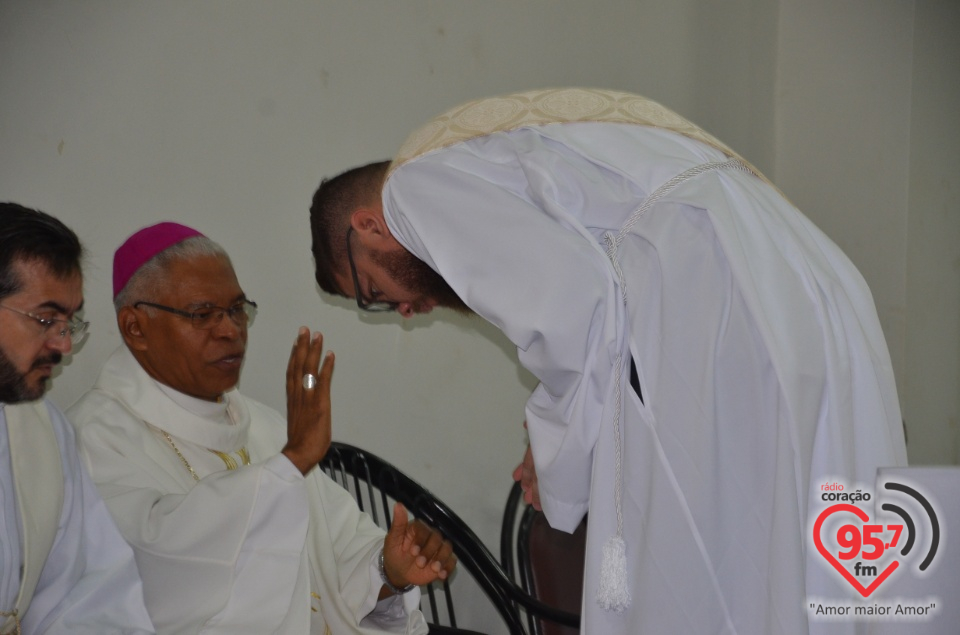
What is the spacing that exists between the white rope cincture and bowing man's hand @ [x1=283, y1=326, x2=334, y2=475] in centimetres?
103

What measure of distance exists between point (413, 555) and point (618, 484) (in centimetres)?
118

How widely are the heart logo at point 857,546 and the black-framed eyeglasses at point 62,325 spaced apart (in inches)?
67.9

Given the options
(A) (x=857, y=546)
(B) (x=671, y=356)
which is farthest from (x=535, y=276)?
(A) (x=857, y=546)

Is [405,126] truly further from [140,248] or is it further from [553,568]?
[553,568]

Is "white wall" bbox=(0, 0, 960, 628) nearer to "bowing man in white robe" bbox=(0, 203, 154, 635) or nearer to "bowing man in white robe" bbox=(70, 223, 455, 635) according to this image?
"bowing man in white robe" bbox=(70, 223, 455, 635)

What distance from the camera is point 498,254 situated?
1870mm

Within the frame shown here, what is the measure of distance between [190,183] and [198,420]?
1.08 m

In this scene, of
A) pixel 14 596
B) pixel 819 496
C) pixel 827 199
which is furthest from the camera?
pixel 827 199

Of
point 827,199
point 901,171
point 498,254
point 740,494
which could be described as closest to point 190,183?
point 498,254

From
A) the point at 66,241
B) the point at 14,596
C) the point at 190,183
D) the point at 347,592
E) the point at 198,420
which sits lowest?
the point at 347,592

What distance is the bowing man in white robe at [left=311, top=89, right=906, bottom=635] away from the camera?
1.82 m

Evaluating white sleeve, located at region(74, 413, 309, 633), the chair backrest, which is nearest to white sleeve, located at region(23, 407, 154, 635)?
white sleeve, located at region(74, 413, 309, 633)

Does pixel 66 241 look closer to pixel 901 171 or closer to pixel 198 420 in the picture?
pixel 198 420

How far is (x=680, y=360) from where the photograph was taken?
185 centimetres
